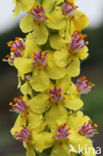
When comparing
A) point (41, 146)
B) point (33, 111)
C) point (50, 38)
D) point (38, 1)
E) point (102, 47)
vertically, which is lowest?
point (102, 47)

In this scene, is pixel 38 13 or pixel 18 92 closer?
pixel 38 13

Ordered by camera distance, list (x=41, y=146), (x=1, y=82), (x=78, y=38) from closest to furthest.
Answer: (x=41, y=146)
(x=78, y=38)
(x=1, y=82)

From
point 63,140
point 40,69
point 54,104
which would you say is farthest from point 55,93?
point 63,140

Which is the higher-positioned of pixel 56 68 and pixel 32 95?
pixel 56 68

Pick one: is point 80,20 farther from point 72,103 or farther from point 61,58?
point 72,103

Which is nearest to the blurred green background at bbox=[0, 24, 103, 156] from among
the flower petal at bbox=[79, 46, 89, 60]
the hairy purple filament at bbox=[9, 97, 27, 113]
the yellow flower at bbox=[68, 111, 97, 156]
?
the yellow flower at bbox=[68, 111, 97, 156]

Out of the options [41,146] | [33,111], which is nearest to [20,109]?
[33,111]

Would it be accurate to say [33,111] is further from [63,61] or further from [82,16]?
[82,16]

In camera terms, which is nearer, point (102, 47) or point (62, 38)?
point (62, 38)
